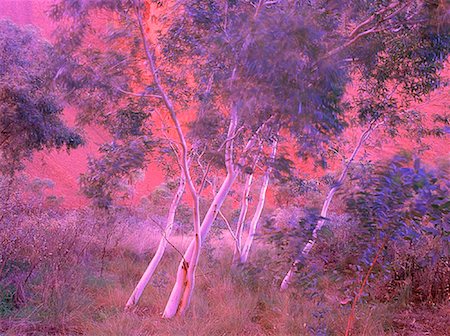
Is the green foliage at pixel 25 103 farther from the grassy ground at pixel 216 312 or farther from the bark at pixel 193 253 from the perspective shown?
the bark at pixel 193 253

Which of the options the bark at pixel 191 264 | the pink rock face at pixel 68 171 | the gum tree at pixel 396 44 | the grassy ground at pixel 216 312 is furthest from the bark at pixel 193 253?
the pink rock face at pixel 68 171

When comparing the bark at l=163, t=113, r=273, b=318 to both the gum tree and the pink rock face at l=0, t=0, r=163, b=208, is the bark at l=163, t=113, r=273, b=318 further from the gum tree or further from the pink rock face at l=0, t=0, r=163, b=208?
the pink rock face at l=0, t=0, r=163, b=208

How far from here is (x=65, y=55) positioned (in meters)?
5.95

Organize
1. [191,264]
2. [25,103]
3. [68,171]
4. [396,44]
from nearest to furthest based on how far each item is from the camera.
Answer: [396,44] → [191,264] → [25,103] → [68,171]

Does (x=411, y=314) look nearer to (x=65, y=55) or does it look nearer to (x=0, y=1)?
(x=65, y=55)

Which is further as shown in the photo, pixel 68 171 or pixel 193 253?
pixel 68 171

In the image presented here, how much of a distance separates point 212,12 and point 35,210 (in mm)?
4064

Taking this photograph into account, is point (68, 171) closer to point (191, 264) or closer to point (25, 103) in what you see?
point (25, 103)

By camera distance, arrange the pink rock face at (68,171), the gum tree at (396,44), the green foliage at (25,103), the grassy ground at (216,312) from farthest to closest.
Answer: the pink rock face at (68,171)
the green foliage at (25,103)
the grassy ground at (216,312)
the gum tree at (396,44)

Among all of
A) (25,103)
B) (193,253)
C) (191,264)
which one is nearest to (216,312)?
(191,264)

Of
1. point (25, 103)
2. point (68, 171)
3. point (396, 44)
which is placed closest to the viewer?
point (396, 44)

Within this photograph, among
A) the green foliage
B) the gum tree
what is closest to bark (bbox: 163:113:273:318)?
the gum tree

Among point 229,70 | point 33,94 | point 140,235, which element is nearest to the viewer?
point 229,70

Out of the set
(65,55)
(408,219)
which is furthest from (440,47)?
(65,55)
